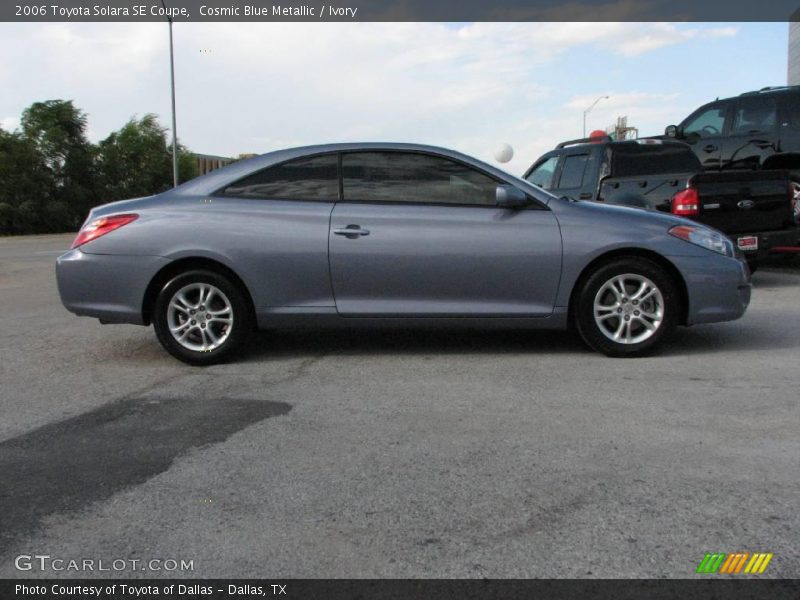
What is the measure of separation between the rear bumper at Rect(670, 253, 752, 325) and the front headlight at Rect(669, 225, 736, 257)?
84 millimetres

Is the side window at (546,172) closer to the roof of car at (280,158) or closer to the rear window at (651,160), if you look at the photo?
the rear window at (651,160)

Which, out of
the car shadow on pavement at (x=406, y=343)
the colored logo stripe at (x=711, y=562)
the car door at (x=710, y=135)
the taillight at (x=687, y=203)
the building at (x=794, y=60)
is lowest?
the colored logo stripe at (x=711, y=562)

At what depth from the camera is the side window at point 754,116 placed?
37.7 feet

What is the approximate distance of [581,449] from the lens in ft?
12.4

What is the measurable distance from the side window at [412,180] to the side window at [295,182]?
0.37ft

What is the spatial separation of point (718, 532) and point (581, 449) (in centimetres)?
98

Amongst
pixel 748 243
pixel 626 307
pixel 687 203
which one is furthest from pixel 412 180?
pixel 748 243

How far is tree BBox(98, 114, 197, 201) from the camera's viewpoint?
44969 millimetres

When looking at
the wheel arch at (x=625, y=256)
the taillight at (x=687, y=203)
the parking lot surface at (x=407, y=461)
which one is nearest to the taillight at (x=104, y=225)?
the parking lot surface at (x=407, y=461)

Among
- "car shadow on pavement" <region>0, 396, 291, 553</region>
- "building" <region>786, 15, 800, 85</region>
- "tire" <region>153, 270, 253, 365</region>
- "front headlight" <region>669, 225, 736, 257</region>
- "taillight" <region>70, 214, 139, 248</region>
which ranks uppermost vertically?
"building" <region>786, 15, 800, 85</region>

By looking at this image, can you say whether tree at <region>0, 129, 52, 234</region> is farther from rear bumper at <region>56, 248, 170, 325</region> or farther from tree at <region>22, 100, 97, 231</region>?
rear bumper at <region>56, 248, 170, 325</region>

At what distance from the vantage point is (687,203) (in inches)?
357

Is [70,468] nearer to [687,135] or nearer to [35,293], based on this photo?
[35,293]

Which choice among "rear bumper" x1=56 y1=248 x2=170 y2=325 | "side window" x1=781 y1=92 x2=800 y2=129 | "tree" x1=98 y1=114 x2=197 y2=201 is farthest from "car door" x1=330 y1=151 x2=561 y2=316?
"tree" x1=98 y1=114 x2=197 y2=201
